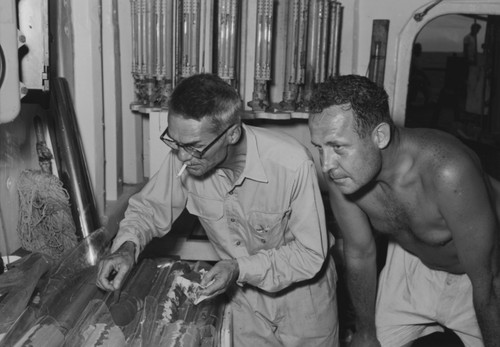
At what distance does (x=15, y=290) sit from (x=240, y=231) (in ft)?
3.27

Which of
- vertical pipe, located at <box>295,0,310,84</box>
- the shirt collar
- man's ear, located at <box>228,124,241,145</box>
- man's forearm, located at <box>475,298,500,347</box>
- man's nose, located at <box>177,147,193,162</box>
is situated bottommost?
man's forearm, located at <box>475,298,500,347</box>

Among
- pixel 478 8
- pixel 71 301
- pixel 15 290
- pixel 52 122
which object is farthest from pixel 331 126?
pixel 478 8

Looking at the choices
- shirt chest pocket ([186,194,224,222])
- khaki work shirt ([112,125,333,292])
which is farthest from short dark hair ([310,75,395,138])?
shirt chest pocket ([186,194,224,222])

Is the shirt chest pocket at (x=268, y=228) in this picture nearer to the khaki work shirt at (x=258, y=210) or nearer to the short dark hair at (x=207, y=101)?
the khaki work shirt at (x=258, y=210)

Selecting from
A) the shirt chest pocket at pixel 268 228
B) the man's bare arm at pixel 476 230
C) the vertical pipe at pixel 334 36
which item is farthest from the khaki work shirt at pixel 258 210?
the vertical pipe at pixel 334 36

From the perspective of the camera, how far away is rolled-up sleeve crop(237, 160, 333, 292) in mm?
2133

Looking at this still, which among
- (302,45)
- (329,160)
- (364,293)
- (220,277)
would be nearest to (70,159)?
(220,277)

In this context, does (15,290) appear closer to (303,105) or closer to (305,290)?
(305,290)

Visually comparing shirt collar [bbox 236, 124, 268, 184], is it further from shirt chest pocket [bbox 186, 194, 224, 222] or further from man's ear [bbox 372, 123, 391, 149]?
man's ear [bbox 372, 123, 391, 149]

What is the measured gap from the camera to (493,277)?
212cm

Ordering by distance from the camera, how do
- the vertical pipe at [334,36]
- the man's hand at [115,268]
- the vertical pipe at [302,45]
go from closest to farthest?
the man's hand at [115,268] → the vertical pipe at [302,45] → the vertical pipe at [334,36]

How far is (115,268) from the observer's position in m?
1.87

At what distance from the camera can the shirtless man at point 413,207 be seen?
78.3 inches

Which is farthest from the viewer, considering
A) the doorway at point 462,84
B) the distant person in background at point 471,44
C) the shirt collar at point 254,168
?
the distant person in background at point 471,44
